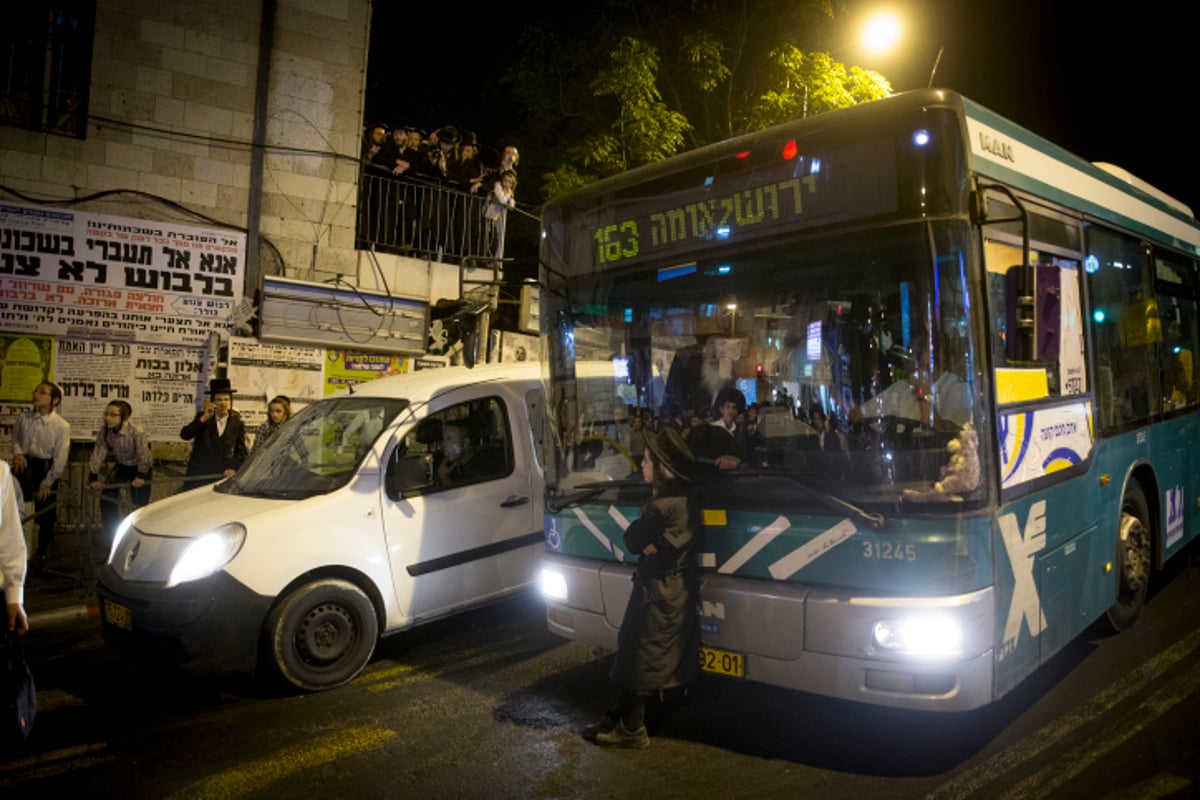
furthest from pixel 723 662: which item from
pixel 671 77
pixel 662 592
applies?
pixel 671 77

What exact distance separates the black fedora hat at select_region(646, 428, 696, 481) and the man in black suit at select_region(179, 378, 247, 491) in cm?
600

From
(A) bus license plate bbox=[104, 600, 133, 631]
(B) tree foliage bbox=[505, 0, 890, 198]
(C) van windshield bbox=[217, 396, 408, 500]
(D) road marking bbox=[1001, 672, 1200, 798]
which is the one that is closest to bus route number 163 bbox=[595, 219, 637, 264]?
(C) van windshield bbox=[217, 396, 408, 500]

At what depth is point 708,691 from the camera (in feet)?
16.8

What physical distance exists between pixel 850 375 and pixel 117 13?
10819 mm

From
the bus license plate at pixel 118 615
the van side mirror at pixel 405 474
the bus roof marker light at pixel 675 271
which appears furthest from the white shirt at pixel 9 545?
the bus roof marker light at pixel 675 271

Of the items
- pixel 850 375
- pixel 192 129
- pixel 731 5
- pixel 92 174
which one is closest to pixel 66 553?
pixel 92 174

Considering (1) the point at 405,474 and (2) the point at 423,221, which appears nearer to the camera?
(1) the point at 405,474

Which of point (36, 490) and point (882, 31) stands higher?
point (882, 31)

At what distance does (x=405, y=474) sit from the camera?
18.9 ft

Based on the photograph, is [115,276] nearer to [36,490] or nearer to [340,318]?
[340,318]

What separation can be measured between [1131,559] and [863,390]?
123 inches

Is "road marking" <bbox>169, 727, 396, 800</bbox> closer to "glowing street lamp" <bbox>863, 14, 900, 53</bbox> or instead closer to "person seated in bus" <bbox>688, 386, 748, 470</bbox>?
"person seated in bus" <bbox>688, 386, 748, 470</bbox>

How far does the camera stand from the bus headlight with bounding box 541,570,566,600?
5.04m

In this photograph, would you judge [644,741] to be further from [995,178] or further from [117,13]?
[117,13]
